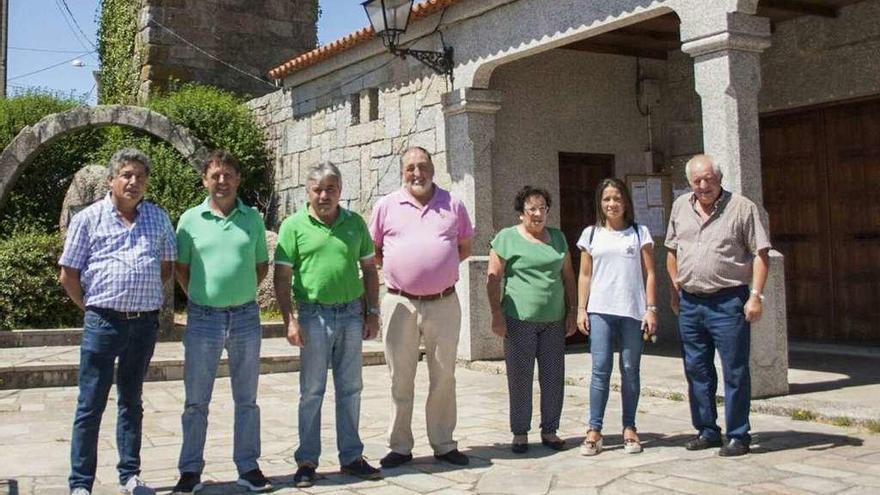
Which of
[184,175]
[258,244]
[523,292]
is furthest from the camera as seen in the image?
[184,175]

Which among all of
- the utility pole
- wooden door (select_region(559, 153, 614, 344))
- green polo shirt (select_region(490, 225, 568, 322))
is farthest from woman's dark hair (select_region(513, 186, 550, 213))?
the utility pole

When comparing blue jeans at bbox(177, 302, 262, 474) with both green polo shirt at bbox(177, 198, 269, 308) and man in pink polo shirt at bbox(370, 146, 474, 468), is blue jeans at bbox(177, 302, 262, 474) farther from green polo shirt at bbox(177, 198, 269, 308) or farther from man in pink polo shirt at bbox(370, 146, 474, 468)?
man in pink polo shirt at bbox(370, 146, 474, 468)

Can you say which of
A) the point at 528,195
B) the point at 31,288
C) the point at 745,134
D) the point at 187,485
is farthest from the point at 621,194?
the point at 31,288

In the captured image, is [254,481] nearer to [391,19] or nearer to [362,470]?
[362,470]

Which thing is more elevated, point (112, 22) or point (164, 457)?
point (112, 22)

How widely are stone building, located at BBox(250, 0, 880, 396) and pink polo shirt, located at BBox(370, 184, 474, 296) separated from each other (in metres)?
3.12

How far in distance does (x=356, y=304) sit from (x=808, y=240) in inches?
241

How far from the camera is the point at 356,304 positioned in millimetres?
4484

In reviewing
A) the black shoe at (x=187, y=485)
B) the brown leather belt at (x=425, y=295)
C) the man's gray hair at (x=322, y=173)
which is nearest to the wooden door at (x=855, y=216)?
the brown leather belt at (x=425, y=295)

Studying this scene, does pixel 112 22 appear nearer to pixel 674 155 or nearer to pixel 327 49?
pixel 327 49

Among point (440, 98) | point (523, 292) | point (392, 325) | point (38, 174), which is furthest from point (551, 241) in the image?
point (38, 174)

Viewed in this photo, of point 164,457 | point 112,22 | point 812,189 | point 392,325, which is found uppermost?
point 112,22

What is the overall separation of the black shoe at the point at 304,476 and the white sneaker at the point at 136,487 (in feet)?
2.20

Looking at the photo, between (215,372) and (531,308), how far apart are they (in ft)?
5.70
